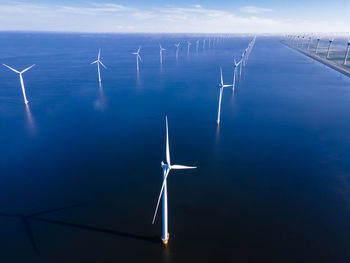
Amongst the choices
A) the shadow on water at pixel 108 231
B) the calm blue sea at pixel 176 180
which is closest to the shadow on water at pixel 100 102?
the calm blue sea at pixel 176 180

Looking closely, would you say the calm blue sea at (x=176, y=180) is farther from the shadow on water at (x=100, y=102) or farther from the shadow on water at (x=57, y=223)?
the shadow on water at (x=100, y=102)

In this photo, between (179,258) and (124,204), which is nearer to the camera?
(179,258)

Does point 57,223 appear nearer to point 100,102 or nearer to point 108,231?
point 108,231

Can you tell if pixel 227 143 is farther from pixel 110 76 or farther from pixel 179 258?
pixel 110 76

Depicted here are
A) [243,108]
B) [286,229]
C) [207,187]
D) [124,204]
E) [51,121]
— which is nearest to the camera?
[286,229]

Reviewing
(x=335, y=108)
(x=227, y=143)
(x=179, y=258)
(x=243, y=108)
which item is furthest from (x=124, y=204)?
(x=335, y=108)

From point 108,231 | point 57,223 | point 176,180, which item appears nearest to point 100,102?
point 176,180

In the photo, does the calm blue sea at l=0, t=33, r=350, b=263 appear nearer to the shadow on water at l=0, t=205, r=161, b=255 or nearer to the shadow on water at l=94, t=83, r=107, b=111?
the shadow on water at l=0, t=205, r=161, b=255

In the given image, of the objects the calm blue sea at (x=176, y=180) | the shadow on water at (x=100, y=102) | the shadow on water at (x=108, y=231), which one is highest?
the shadow on water at (x=100, y=102)
